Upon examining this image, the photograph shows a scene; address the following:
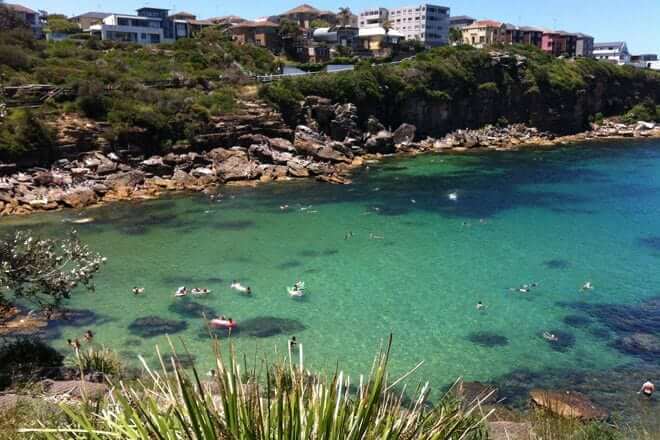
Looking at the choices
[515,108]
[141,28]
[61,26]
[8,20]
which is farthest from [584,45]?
[8,20]

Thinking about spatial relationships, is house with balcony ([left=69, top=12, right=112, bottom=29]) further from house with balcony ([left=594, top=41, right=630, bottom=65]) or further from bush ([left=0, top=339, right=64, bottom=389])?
house with balcony ([left=594, top=41, right=630, bottom=65])

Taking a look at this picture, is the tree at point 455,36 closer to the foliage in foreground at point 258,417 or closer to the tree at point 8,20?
the tree at point 8,20

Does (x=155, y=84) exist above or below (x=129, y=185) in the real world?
above

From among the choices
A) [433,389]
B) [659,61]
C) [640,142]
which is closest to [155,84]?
[433,389]

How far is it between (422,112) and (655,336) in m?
58.4

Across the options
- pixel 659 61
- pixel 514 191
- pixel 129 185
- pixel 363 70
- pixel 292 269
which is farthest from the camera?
pixel 659 61

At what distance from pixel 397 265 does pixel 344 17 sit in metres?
108

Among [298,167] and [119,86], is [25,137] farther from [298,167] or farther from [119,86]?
[298,167]

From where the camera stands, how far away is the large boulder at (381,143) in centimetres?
6762

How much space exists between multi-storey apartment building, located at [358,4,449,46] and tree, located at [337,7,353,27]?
9.64 m

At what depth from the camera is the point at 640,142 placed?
81.8 meters

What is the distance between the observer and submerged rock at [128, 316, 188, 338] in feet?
73.4

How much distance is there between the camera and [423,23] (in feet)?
379

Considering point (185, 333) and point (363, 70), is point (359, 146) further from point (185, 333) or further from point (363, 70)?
point (185, 333)
